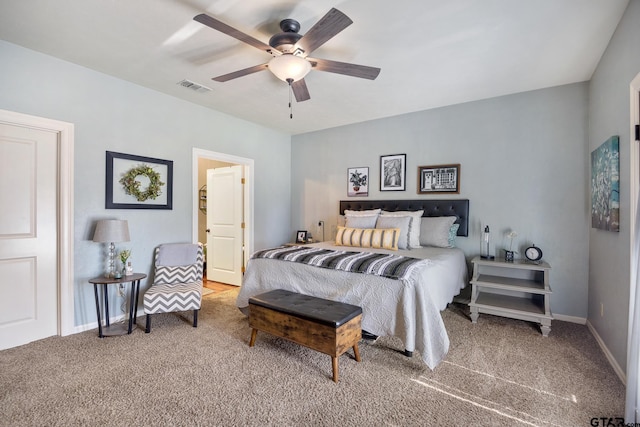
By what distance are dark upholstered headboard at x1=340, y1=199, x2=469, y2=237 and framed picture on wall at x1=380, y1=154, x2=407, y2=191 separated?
0.81ft

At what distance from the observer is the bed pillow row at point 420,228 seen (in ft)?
12.5

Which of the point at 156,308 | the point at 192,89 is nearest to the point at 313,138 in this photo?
the point at 192,89

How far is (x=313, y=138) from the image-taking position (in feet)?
18.0

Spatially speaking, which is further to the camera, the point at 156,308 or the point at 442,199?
the point at 442,199

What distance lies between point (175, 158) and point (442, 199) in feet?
11.9

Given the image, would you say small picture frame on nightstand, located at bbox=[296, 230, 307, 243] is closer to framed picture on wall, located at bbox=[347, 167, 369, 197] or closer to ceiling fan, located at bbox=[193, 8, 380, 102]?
framed picture on wall, located at bbox=[347, 167, 369, 197]

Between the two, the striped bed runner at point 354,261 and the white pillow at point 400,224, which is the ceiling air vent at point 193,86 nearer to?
the striped bed runner at point 354,261

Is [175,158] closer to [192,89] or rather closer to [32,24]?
[192,89]

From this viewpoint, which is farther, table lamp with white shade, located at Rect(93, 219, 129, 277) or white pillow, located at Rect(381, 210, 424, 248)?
white pillow, located at Rect(381, 210, 424, 248)

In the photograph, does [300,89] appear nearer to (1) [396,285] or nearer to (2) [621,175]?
(1) [396,285]

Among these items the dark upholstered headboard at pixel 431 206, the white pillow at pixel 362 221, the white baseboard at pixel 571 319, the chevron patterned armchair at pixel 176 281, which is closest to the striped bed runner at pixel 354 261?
the chevron patterned armchair at pixel 176 281

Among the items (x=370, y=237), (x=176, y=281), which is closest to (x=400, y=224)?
(x=370, y=237)

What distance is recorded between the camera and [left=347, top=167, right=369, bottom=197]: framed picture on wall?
493 cm

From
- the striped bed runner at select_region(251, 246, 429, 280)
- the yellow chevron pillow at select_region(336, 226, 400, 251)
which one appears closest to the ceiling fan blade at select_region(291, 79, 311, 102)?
the striped bed runner at select_region(251, 246, 429, 280)
